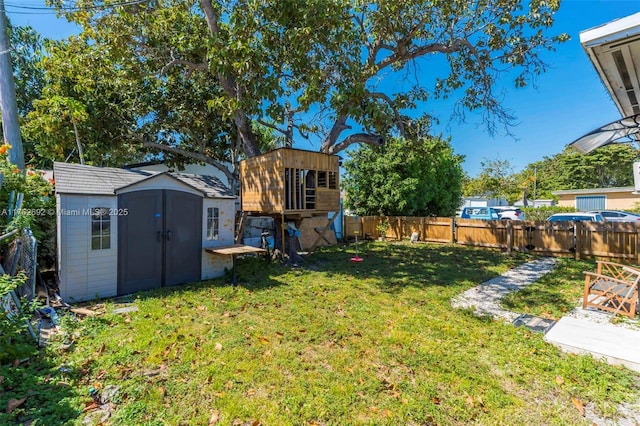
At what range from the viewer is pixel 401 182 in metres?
14.1

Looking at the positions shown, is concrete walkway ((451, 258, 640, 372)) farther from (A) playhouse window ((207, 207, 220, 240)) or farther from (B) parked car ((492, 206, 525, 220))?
(B) parked car ((492, 206, 525, 220))

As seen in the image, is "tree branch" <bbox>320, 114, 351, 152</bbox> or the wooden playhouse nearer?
the wooden playhouse

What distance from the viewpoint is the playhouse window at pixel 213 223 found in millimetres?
7012

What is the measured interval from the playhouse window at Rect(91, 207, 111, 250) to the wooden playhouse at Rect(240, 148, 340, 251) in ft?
12.0

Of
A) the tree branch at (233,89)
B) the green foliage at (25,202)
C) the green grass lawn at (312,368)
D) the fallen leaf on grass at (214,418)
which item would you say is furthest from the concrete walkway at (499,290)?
the green foliage at (25,202)

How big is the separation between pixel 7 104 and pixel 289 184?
712 centimetres

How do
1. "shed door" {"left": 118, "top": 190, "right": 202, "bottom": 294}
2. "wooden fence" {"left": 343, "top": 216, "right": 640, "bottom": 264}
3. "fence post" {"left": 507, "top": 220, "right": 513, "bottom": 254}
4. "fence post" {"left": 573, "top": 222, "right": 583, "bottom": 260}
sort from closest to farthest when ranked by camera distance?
"shed door" {"left": 118, "top": 190, "right": 202, "bottom": 294} < "wooden fence" {"left": 343, "top": 216, "right": 640, "bottom": 264} < "fence post" {"left": 573, "top": 222, "right": 583, "bottom": 260} < "fence post" {"left": 507, "top": 220, "right": 513, "bottom": 254}

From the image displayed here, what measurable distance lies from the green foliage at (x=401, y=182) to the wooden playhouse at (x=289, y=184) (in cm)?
597

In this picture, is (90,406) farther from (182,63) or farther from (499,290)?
(182,63)

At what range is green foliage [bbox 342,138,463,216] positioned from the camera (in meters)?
14.2

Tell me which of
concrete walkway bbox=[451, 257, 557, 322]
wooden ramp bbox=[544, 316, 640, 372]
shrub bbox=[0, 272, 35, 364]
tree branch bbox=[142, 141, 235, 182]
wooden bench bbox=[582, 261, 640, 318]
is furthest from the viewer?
tree branch bbox=[142, 141, 235, 182]

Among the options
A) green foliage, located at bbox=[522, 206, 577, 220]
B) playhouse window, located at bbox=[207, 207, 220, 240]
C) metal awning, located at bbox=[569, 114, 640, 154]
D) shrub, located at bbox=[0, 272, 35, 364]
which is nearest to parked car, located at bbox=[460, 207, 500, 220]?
green foliage, located at bbox=[522, 206, 577, 220]

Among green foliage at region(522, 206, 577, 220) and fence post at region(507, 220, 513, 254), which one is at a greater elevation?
green foliage at region(522, 206, 577, 220)

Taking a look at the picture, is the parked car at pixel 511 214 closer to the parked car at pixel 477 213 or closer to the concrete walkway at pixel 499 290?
the parked car at pixel 477 213
